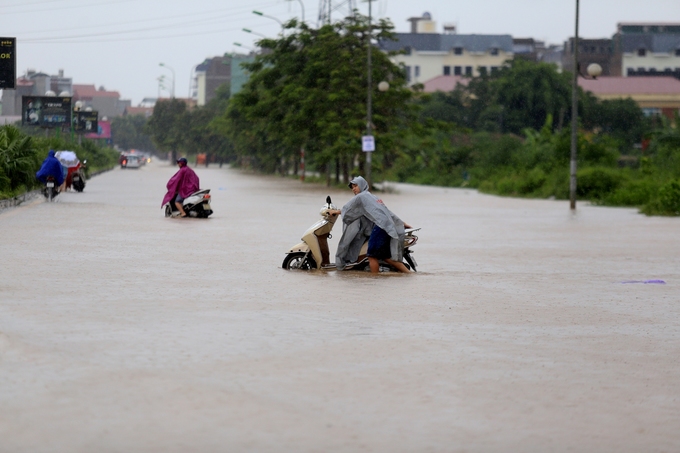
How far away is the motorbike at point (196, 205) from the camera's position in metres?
28.1

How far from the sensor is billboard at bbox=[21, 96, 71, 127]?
251 ft

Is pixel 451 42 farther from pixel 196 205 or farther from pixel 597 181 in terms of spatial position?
pixel 196 205

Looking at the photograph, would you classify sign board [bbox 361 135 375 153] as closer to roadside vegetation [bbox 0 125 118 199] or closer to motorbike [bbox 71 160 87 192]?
motorbike [bbox 71 160 87 192]

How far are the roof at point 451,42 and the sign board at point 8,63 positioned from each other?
450 feet

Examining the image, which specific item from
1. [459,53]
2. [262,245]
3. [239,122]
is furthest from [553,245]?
[459,53]

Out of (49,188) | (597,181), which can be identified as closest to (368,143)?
(597,181)

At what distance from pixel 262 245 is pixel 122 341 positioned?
10879 mm

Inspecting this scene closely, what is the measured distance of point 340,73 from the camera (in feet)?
175

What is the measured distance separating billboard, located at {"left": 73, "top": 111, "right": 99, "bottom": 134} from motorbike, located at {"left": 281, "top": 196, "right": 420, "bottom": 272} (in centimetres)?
7296

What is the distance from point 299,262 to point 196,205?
41.6 feet

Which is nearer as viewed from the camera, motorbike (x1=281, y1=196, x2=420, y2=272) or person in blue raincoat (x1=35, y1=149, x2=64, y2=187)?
motorbike (x1=281, y1=196, x2=420, y2=272)

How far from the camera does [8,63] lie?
3569cm

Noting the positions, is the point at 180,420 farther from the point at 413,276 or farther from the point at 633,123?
the point at 633,123

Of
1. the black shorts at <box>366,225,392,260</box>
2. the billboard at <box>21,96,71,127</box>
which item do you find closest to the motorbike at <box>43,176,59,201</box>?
the black shorts at <box>366,225,392,260</box>
